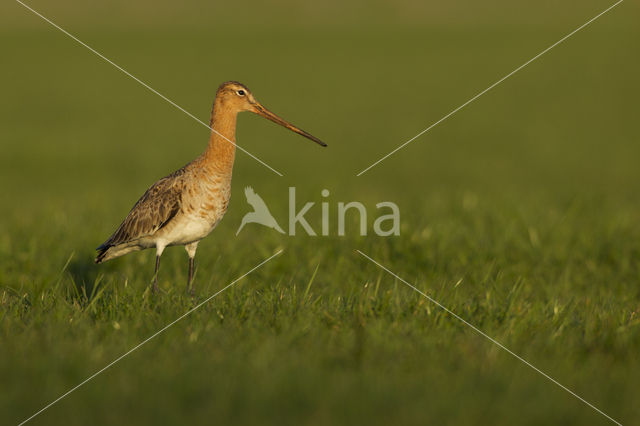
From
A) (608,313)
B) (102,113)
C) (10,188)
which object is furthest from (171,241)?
(102,113)

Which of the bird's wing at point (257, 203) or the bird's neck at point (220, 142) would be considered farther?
the bird's wing at point (257, 203)

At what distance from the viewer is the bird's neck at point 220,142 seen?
602 cm

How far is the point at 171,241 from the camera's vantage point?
6184 millimetres

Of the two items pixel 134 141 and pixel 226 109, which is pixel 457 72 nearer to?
pixel 134 141

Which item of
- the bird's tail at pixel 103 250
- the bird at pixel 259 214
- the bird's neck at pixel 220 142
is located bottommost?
the bird at pixel 259 214

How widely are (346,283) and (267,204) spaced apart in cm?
385

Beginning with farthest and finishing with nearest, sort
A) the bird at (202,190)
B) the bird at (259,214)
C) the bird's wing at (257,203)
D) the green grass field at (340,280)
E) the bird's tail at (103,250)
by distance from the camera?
the bird's wing at (257,203) → the bird at (259,214) → the bird's tail at (103,250) → the bird at (202,190) → the green grass field at (340,280)

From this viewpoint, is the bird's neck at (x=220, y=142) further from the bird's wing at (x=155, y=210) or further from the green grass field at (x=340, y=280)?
the green grass field at (x=340, y=280)

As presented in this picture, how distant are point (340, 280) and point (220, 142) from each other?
6.97ft

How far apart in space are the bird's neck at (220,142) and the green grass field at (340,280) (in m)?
1.09

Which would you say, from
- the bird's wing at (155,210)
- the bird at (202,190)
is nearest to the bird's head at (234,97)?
the bird at (202,190)

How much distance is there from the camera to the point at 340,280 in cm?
739

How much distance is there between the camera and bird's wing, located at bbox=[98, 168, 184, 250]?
6.04 m

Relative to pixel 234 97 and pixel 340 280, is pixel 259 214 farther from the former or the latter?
pixel 234 97
